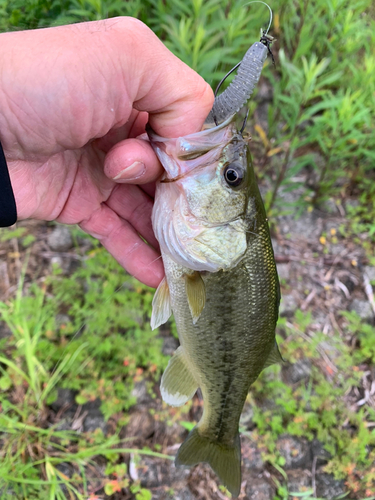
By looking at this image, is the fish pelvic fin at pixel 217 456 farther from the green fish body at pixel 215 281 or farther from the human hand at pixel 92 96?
the human hand at pixel 92 96

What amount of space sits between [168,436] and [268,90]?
4.16m

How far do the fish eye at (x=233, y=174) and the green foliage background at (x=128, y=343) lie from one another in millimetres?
917

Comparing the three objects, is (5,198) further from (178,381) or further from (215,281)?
(178,381)

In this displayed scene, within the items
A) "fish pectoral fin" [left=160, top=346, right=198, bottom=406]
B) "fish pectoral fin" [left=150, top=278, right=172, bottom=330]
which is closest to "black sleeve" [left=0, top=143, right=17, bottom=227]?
"fish pectoral fin" [left=150, top=278, right=172, bottom=330]

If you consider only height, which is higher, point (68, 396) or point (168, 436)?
point (68, 396)

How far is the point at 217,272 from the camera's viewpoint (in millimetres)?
1702

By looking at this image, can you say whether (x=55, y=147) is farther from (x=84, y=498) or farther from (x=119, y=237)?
(x=84, y=498)

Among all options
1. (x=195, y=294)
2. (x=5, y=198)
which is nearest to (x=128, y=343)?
(x=195, y=294)

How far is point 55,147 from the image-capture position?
160 centimetres

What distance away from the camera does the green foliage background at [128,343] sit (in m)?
2.13

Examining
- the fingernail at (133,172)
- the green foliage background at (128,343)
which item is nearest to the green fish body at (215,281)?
the fingernail at (133,172)

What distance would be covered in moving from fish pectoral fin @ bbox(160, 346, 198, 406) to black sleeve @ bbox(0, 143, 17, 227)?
48.5 inches

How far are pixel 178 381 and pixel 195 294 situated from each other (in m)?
0.70

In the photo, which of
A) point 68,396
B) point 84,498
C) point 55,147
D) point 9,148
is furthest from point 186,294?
point 84,498
